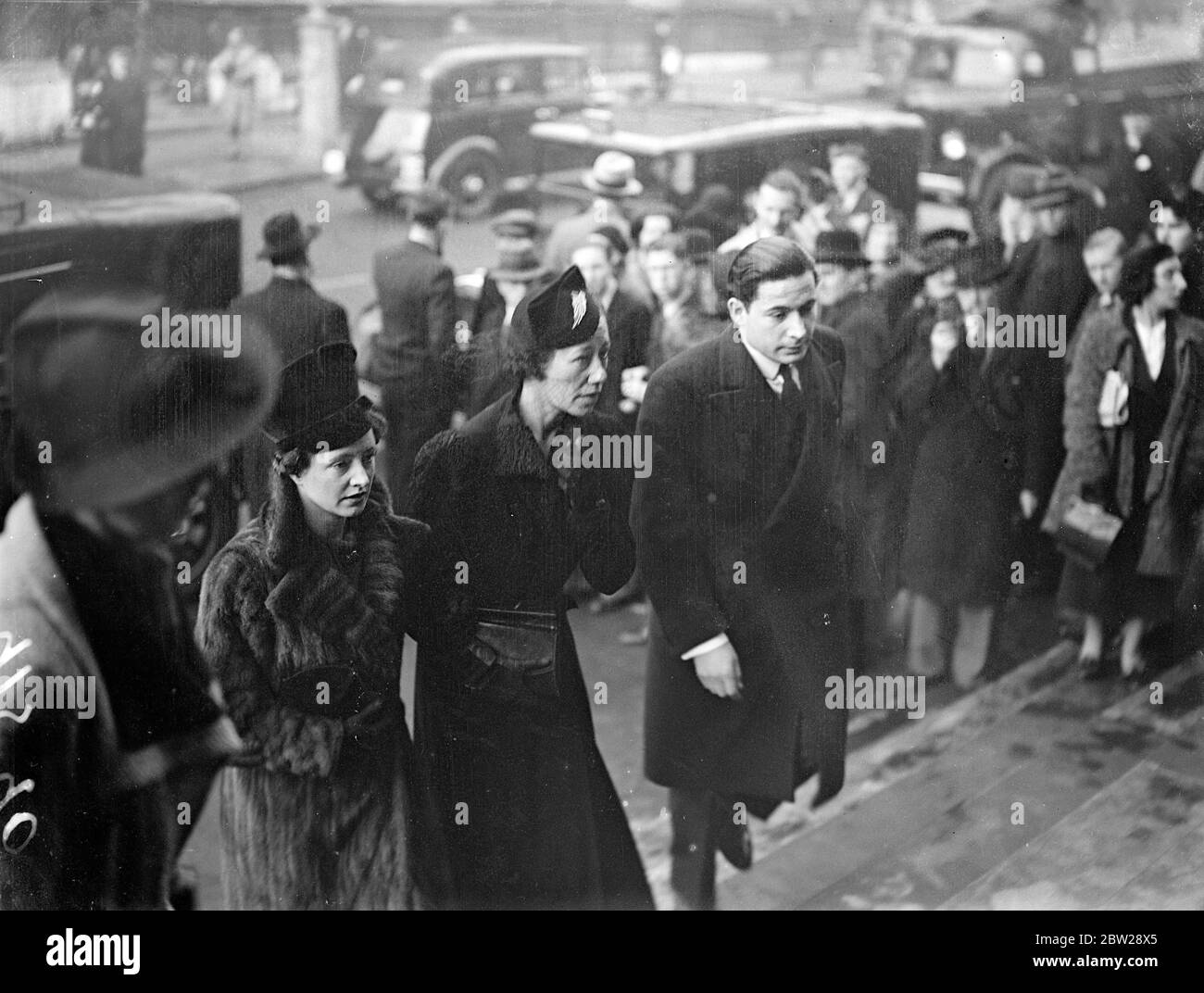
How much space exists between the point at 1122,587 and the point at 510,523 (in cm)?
212

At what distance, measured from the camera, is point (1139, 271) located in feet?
15.3

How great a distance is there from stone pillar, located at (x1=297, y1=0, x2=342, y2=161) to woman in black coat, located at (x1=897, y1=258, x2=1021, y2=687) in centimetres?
204

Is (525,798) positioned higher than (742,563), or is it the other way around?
(742,563)

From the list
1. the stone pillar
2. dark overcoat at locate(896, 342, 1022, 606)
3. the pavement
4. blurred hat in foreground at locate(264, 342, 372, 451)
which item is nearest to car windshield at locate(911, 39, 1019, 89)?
dark overcoat at locate(896, 342, 1022, 606)

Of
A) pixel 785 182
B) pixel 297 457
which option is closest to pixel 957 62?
pixel 785 182

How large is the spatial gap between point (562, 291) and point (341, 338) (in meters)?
0.71

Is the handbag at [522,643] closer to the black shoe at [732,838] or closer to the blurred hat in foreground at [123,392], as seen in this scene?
the black shoe at [732,838]

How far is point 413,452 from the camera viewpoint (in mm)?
4426

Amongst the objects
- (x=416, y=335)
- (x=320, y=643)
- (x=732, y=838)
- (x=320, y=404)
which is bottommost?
(x=732, y=838)

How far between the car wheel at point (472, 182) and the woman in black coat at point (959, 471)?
1474 mm

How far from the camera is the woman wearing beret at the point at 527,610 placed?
4.39m

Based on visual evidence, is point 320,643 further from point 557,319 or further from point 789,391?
point 789,391

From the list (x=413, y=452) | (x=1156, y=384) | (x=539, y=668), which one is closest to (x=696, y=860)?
(x=539, y=668)
